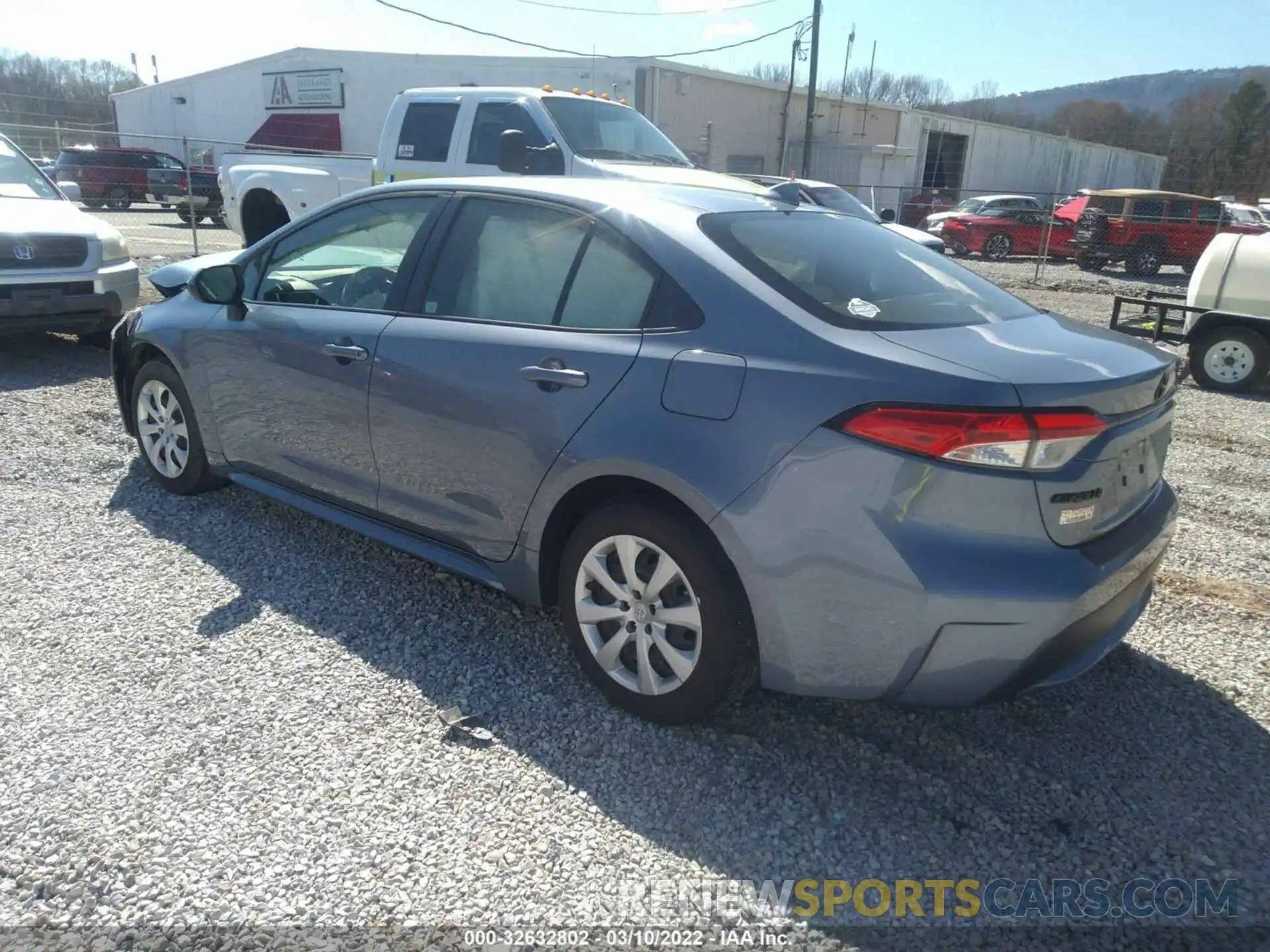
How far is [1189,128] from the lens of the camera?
6034cm

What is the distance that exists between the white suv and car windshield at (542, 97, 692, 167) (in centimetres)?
411

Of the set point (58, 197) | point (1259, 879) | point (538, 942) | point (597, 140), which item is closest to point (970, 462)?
point (1259, 879)

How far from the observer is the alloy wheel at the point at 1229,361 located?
830 centimetres

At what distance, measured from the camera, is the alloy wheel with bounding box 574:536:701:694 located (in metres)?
2.73

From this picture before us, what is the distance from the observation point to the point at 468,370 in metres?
3.12

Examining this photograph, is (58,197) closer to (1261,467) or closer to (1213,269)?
(1261,467)

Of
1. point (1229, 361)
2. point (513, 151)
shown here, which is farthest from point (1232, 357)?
point (513, 151)

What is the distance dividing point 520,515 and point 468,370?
531 millimetres

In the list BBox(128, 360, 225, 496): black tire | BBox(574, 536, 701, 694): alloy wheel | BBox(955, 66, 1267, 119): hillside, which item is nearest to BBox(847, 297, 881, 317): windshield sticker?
BBox(574, 536, 701, 694): alloy wheel

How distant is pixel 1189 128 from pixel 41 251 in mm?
70852

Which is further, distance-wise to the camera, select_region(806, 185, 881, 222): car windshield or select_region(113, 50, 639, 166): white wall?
select_region(113, 50, 639, 166): white wall

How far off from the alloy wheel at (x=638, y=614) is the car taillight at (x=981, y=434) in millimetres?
758

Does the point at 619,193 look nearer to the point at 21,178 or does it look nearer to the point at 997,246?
the point at 21,178

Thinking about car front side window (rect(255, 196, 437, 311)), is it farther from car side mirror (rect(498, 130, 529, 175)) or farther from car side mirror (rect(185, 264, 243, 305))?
car side mirror (rect(498, 130, 529, 175))
